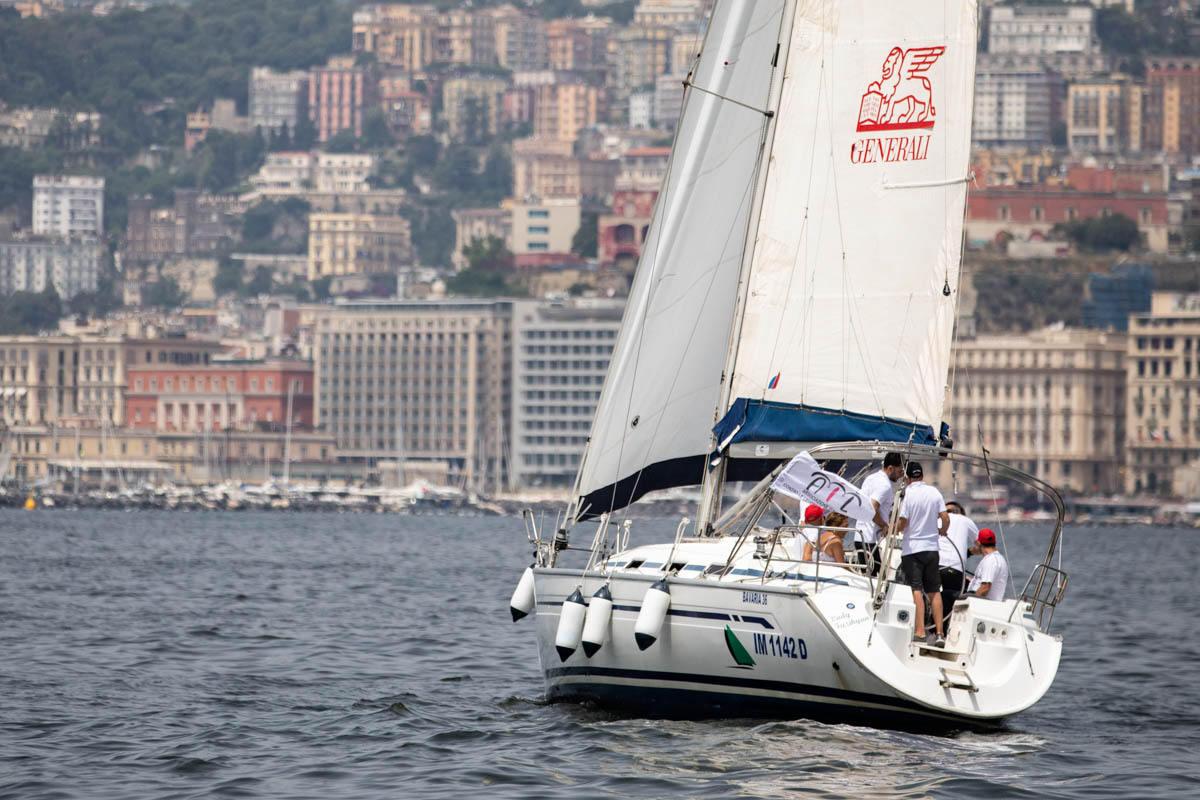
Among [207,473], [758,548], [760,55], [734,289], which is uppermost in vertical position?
[760,55]

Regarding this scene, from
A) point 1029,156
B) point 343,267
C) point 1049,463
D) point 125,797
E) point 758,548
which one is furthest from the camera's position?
point 343,267

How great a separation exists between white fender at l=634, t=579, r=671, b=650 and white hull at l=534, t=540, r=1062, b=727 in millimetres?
78

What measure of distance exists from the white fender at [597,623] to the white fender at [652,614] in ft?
1.37

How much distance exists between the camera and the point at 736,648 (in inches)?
689

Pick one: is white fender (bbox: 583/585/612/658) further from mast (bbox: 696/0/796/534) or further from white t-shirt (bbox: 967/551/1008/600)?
white t-shirt (bbox: 967/551/1008/600)

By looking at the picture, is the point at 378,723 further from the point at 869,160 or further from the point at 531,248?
the point at 531,248

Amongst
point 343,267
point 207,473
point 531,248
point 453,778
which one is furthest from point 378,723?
point 343,267

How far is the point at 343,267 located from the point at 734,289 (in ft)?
593

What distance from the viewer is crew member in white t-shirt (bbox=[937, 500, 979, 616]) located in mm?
18531

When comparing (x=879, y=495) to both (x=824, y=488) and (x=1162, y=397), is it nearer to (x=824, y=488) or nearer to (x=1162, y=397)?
(x=824, y=488)

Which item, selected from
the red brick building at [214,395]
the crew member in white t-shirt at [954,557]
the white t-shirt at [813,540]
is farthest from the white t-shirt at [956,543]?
the red brick building at [214,395]

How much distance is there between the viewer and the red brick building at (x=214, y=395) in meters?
143

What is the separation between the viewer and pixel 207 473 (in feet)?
445

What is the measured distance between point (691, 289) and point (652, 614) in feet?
9.88
